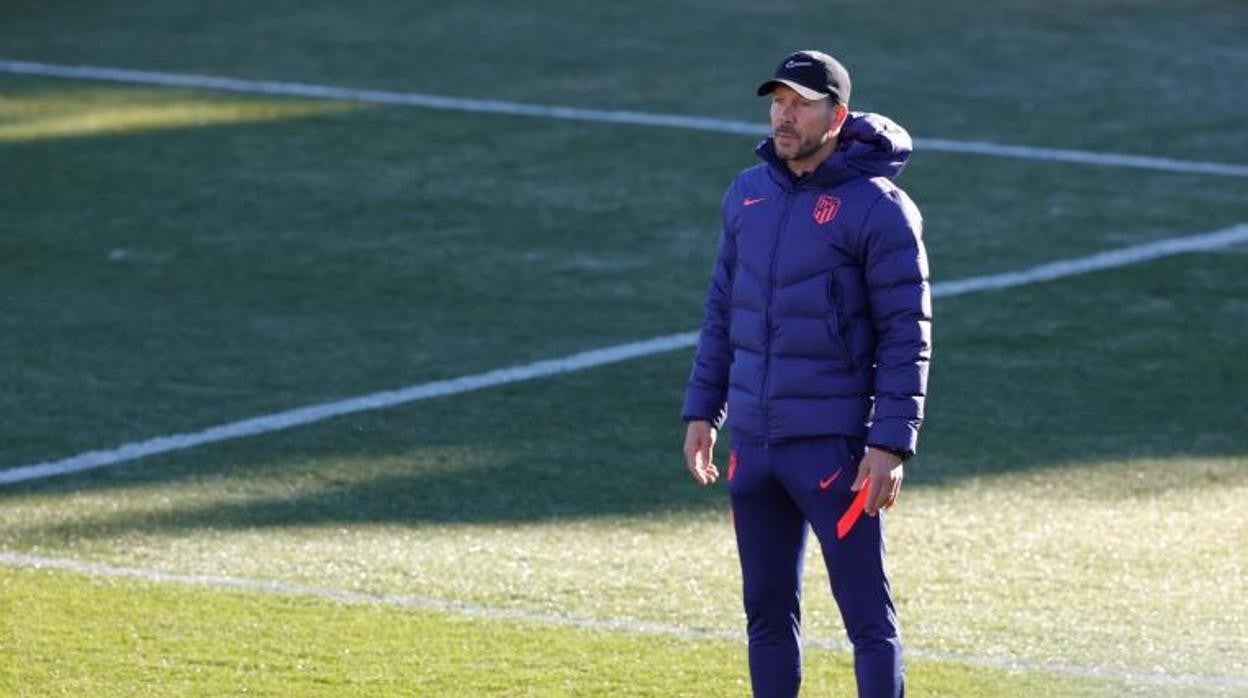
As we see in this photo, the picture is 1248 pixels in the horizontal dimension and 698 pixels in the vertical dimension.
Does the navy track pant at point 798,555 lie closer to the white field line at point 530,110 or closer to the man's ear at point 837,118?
the man's ear at point 837,118

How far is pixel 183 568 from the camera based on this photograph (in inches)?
322

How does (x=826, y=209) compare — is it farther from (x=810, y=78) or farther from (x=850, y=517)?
(x=850, y=517)

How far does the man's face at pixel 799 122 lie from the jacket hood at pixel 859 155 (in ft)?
0.17

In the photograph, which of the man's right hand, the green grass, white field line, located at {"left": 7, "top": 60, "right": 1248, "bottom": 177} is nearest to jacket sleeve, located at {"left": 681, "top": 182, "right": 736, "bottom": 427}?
the man's right hand

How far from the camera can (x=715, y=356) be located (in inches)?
241

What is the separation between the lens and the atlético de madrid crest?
5.78m

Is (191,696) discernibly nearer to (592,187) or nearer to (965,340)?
(965,340)

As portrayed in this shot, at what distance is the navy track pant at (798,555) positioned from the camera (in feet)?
19.1

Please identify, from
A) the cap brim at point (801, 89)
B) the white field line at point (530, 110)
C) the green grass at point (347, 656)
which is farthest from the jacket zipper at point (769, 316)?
the white field line at point (530, 110)

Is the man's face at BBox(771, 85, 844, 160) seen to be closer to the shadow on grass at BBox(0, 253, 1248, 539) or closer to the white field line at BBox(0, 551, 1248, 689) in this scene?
the white field line at BBox(0, 551, 1248, 689)

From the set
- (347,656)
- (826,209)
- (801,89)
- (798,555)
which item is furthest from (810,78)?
(347,656)

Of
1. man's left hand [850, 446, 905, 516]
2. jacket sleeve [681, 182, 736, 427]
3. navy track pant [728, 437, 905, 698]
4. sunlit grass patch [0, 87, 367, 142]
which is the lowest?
sunlit grass patch [0, 87, 367, 142]

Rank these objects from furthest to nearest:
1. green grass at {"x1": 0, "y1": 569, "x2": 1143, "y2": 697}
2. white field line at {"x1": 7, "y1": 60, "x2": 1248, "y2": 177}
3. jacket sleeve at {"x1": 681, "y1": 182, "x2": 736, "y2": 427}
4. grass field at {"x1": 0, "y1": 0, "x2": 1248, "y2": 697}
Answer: white field line at {"x1": 7, "y1": 60, "x2": 1248, "y2": 177}, grass field at {"x1": 0, "y1": 0, "x2": 1248, "y2": 697}, green grass at {"x1": 0, "y1": 569, "x2": 1143, "y2": 697}, jacket sleeve at {"x1": 681, "y1": 182, "x2": 736, "y2": 427}

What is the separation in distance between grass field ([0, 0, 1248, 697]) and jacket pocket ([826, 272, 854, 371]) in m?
1.45
